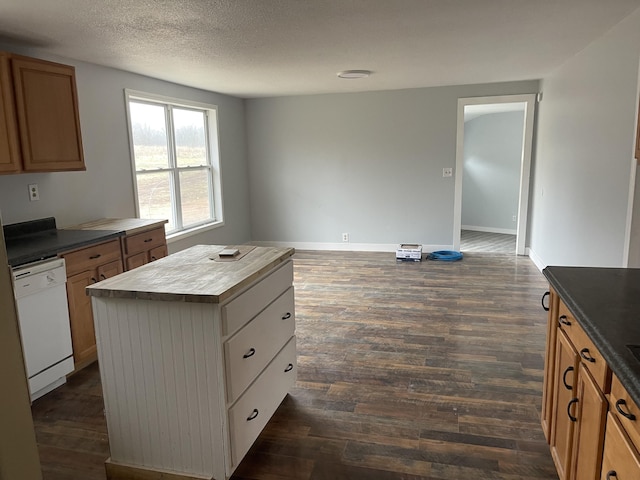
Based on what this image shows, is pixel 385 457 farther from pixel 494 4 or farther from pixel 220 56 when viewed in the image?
pixel 220 56

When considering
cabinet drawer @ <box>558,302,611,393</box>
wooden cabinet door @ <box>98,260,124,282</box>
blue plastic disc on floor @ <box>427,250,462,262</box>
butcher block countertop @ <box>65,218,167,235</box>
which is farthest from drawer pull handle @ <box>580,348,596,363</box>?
blue plastic disc on floor @ <box>427,250,462,262</box>

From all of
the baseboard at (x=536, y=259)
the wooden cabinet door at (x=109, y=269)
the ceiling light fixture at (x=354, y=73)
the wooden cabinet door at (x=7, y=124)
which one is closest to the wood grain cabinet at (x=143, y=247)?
the wooden cabinet door at (x=109, y=269)

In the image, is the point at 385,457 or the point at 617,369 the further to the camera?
the point at 385,457

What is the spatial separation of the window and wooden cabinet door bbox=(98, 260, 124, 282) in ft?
4.31

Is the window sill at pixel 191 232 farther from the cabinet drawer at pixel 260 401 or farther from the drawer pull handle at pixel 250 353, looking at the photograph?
the drawer pull handle at pixel 250 353

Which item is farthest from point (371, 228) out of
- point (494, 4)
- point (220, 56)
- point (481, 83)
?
point (494, 4)

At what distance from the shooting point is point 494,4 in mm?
2695

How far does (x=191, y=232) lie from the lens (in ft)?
18.3

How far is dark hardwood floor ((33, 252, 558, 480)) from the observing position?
2148 millimetres

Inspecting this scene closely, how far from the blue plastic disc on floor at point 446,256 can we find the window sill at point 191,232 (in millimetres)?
2942

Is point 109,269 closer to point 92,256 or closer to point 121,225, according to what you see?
point 92,256

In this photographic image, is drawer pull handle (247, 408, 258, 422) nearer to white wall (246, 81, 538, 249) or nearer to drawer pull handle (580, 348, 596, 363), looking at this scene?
drawer pull handle (580, 348, 596, 363)

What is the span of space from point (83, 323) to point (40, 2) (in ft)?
6.49

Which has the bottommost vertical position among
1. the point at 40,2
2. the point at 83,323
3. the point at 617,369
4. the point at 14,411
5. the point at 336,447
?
the point at 336,447
